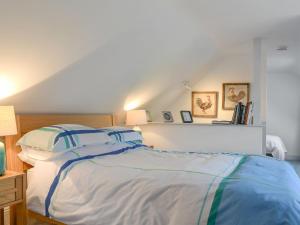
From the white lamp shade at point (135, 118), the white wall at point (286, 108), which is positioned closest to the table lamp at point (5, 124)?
the white lamp shade at point (135, 118)

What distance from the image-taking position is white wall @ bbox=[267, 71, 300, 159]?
6535 millimetres

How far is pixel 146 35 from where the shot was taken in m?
2.89

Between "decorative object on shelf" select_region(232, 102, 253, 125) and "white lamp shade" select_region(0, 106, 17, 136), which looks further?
"decorative object on shelf" select_region(232, 102, 253, 125)

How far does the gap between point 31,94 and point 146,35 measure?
126cm

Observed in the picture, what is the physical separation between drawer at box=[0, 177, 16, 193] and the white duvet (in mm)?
187

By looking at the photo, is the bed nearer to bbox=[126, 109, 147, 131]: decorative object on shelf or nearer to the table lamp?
the table lamp

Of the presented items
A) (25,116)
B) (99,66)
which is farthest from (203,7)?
(25,116)

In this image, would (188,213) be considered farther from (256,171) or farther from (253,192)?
(256,171)

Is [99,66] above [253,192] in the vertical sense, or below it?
above

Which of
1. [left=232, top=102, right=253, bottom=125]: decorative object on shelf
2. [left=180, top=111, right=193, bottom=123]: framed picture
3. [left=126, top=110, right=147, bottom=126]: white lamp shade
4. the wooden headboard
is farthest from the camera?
[left=180, top=111, right=193, bottom=123]: framed picture

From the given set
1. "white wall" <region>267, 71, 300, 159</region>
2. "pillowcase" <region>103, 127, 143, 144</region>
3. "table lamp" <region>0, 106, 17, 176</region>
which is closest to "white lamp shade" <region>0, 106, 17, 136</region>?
"table lamp" <region>0, 106, 17, 176</region>

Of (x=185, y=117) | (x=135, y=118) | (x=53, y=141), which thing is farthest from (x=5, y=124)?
(x=185, y=117)

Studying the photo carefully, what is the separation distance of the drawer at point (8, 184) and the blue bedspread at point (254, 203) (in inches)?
56.8

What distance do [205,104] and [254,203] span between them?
3597 millimetres
